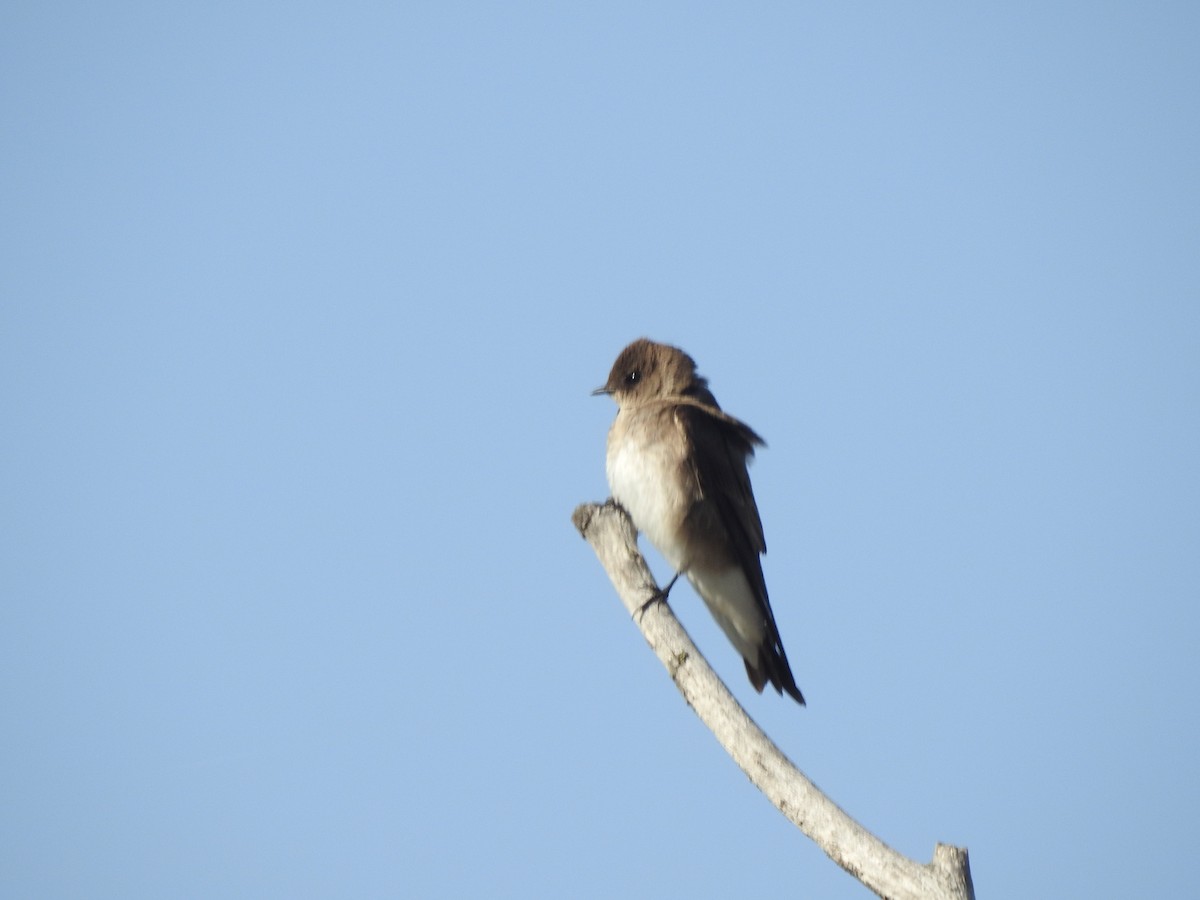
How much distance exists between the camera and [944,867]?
4.42 metres

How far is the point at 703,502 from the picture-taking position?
848 centimetres

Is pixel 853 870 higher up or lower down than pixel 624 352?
lower down

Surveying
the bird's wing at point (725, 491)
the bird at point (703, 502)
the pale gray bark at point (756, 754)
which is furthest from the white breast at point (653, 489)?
the pale gray bark at point (756, 754)

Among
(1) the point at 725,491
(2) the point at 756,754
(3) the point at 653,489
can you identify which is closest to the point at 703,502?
(1) the point at 725,491

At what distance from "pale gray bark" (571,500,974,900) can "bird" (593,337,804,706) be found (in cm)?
181

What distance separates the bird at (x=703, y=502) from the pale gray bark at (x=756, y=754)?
1.81 metres

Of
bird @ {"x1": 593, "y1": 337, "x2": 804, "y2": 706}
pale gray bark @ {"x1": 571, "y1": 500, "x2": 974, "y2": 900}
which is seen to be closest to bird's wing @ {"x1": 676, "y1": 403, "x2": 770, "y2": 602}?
bird @ {"x1": 593, "y1": 337, "x2": 804, "y2": 706}

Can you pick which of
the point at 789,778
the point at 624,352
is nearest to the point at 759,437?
the point at 624,352

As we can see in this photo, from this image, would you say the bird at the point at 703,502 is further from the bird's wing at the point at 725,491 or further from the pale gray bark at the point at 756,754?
the pale gray bark at the point at 756,754

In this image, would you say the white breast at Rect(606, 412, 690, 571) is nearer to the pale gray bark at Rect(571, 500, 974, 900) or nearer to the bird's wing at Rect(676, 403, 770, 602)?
the bird's wing at Rect(676, 403, 770, 602)

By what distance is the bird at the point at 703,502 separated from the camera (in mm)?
8367

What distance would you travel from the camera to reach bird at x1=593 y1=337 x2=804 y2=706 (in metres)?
8.37

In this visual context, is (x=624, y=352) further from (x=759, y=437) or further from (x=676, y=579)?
(x=676, y=579)

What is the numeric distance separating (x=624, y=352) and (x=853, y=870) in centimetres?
521
